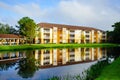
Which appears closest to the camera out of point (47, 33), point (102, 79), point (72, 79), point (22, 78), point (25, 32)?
point (102, 79)

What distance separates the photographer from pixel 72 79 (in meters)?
20.2

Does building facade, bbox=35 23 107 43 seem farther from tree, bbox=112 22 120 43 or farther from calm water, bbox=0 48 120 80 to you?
calm water, bbox=0 48 120 80

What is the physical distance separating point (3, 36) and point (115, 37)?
53.0 metres

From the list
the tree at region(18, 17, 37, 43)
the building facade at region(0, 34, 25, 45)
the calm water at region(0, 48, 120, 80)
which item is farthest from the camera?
the building facade at region(0, 34, 25, 45)

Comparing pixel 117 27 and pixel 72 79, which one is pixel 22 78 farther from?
pixel 117 27

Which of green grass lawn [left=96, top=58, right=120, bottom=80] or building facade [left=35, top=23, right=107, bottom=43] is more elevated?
building facade [left=35, top=23, right=107, bottom=43]

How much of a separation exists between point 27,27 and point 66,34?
32.5 m

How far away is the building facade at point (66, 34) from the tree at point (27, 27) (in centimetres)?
836

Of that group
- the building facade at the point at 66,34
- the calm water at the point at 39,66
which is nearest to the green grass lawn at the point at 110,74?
the calm water at the point at 39,66

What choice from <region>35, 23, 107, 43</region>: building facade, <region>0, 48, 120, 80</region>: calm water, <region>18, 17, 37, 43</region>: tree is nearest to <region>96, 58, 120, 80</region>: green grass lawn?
<region>0, 48, 120, 80</region>: calm water

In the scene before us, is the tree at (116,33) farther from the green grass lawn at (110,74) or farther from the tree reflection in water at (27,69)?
the green grass lawn at (110,74)

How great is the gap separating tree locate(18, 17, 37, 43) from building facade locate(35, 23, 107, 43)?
27.4 ft

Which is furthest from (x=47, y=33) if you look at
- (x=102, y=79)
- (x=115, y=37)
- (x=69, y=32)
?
(x=102, y=79)

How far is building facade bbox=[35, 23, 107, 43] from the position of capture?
10494 centimetres
